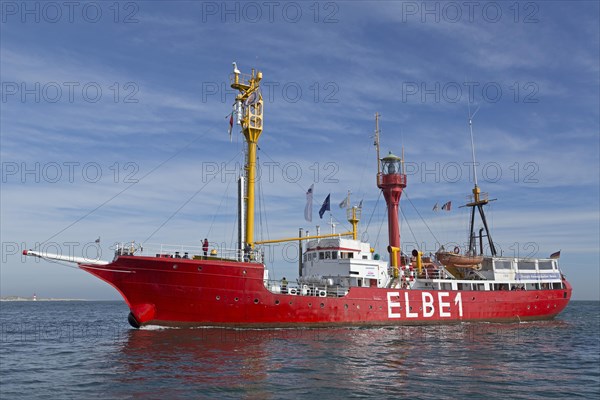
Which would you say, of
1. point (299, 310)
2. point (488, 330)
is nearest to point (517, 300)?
point (488, 330)

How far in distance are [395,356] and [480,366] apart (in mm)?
3753

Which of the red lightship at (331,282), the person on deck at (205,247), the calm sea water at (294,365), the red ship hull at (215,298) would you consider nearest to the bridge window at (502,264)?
the red lightship at (331,282)

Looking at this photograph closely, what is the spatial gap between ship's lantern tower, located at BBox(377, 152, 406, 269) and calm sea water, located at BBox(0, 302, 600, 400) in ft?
34.9

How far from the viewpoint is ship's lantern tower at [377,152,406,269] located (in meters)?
38.9

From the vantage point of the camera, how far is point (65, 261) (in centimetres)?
2725

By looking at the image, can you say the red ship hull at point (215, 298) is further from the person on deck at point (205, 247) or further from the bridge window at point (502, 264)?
the bridge window at point (502, 264)

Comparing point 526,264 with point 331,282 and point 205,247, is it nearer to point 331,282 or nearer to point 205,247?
point 331,282

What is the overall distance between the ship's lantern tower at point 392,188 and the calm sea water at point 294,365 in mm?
10645

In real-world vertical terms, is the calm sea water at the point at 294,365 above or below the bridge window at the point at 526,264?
below

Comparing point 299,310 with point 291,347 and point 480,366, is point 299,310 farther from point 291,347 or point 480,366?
point 480,366

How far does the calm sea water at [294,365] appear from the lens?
15148 mm

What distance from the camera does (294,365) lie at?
19.0 m

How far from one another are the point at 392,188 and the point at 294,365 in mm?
23614

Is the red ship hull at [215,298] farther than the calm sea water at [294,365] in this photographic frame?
Yes
